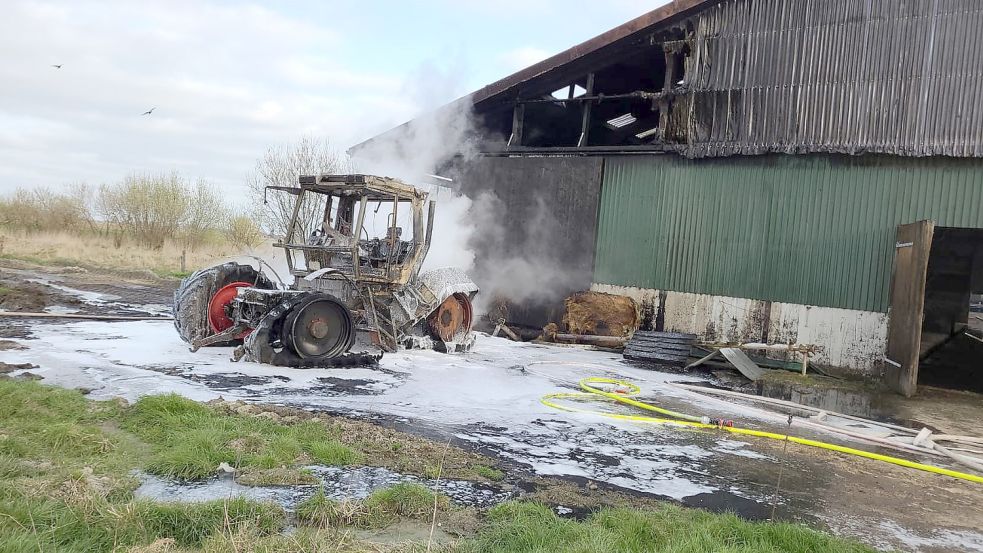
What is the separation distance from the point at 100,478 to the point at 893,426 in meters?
7.75

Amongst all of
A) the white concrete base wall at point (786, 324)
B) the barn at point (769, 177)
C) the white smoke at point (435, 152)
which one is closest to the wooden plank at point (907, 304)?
the barn at point (769, 177)

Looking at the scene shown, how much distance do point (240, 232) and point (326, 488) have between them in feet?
87.0

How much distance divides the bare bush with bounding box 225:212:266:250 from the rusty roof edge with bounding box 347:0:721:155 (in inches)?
573

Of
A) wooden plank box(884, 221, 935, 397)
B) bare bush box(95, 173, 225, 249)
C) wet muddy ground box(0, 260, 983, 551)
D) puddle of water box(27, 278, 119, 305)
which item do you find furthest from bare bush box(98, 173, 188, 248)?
wooden plank box(884, 221, 935, 397)

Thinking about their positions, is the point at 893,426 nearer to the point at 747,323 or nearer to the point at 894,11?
the point at 747,323

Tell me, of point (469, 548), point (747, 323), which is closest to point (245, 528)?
point (469, 548)

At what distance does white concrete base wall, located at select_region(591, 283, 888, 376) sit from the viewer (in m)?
10.9

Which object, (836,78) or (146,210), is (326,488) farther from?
(146,210)

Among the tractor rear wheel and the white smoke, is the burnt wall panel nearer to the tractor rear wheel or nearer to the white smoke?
the white smoke

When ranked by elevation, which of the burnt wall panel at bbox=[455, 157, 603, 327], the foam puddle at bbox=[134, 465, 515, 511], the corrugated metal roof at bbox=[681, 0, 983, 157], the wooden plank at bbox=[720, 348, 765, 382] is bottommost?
the foam puddle at bbox=[134, 465, 515, 511]

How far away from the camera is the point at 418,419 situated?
19.9 feet

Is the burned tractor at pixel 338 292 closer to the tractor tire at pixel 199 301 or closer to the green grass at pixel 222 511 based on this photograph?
the tractor tire at pixel 199 301

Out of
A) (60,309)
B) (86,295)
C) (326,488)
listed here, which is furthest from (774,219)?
(86,295)

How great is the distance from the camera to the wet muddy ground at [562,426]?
4410mm
